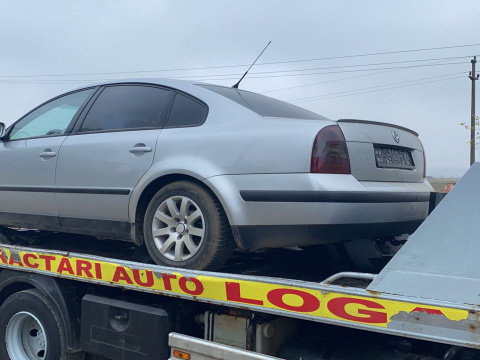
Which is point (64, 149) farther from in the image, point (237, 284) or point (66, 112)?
point (237, 284)

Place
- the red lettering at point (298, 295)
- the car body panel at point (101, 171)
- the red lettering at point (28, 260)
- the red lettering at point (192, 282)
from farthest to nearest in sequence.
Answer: the red lettering at point (28, 260), the car body panel at point (101, 171), the red lettering at point (192, 282), the red lettering at point (298, 295)

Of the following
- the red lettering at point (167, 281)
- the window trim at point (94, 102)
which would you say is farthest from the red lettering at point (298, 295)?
the window trim at point (94, 102)

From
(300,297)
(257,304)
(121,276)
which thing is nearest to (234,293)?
(257,304)

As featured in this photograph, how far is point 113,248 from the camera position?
452 centimetres

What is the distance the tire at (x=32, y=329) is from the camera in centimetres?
370

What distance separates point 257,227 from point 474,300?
1.36 metres

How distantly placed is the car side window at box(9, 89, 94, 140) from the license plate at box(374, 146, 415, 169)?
2.27 m

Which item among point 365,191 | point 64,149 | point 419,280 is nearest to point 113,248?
point 64,149

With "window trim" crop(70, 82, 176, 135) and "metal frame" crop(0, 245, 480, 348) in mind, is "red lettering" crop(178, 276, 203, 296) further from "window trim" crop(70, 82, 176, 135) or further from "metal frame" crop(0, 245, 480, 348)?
"window trim" crop(70, 82, 176, 135)

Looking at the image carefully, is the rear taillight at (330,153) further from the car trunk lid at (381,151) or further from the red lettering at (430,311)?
the red lettering at (430,311)

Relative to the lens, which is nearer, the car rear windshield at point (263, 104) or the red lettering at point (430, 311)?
the red lettering at point (430, 311)

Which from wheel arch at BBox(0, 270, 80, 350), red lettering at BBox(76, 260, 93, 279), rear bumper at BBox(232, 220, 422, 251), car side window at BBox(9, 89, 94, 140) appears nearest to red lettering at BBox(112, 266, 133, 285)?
red lettering at BBox(76, 260, 93, 279)

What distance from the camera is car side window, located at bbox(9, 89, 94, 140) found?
425 centimetres

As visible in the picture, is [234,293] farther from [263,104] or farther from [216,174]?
[263,104]
